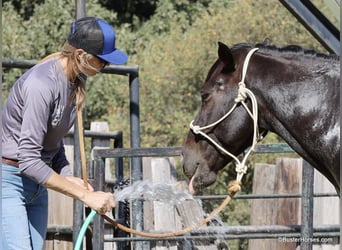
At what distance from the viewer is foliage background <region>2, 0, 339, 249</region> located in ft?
45.6

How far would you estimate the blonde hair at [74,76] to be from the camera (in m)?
5.11

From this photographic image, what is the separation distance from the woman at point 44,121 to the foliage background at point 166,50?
7.01 meters

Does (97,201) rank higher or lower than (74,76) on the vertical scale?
lower

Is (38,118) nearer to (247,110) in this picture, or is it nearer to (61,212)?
(247,110)

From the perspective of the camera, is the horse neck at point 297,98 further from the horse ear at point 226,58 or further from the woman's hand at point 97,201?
the woman's hand at point 97,201

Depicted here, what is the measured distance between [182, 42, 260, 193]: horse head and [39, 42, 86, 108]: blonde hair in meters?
0.75

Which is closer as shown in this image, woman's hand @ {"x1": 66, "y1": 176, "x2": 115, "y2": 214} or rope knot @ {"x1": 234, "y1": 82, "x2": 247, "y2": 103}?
woman's hand @ {"x1": 66, "y1": 176, "x2": 115, "y2": 214}

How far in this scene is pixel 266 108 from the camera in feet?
17.8

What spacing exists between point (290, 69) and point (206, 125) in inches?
22.9

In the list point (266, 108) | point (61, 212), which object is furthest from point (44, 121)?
point (61, 212)

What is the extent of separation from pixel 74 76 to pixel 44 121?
32 cm

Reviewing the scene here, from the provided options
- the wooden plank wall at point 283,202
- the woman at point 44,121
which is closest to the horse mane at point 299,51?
the woman at point 44,121

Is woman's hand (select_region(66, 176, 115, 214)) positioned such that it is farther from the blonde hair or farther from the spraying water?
the spraying water

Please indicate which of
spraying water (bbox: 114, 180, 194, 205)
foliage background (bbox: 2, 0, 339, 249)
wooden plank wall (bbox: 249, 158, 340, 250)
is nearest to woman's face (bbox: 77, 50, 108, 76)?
spraying water (bbox: 114, 180, 194, 205)
